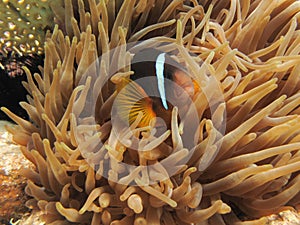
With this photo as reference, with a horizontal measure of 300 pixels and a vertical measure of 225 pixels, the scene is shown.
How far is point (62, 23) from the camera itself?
1271 millimetres

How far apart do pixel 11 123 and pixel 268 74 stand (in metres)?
0.88

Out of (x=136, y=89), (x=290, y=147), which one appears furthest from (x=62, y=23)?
(x=290, y=147)

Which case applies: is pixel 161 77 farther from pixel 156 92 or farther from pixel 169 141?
pixel 169 141

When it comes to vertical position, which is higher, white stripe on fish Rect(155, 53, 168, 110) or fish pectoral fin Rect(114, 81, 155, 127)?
white stripe on fish Rect(155, 53, 168, 110)

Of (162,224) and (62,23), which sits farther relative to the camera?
(62,23)

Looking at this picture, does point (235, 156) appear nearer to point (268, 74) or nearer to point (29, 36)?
point (268, 74)

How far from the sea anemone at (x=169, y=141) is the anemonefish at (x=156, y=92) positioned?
28mm

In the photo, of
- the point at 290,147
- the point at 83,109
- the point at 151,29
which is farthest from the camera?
the point at 151,29

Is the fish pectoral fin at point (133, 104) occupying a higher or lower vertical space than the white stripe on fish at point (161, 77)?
lower

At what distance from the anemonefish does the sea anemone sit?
3 cm

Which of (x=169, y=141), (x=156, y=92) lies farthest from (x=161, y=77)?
(x=169, y=141)

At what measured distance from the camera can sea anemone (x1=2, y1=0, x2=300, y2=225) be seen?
0.89 metres

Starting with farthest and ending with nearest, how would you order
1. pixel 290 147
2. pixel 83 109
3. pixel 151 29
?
pixel 151 29, pixel 83 109, pixel 290 147

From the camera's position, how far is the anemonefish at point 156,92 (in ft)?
3.19
